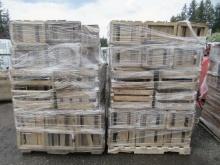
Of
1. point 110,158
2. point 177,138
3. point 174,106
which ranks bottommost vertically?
point 110,158

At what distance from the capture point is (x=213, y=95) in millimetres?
4887

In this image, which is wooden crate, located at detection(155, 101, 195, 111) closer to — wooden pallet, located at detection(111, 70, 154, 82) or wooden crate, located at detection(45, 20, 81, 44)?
wooden pallet, located at detection(111, 70, 154, 82)

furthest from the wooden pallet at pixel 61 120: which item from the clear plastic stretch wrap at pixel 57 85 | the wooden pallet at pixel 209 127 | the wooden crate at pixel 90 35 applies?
the wooden pallet at pixel 209 127

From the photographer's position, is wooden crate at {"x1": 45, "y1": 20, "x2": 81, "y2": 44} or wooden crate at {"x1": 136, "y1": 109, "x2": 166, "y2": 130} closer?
wooden crate at {"x1": 45, "y1": 20, "x2": 81, "y2": 44}

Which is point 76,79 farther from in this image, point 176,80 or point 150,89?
point 176,80

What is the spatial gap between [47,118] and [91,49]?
1.31 meters

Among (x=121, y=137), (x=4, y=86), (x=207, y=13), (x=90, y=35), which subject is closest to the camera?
(x=90, y=35)

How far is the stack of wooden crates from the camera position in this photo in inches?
137

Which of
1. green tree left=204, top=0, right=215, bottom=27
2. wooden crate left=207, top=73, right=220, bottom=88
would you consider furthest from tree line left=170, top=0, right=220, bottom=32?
wooden crate left=207, top=73, right=220, bottom=88

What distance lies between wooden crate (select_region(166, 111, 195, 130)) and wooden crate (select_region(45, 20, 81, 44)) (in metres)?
1.94

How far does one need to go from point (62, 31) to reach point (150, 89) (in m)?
1.63

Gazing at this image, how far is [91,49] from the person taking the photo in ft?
11.9

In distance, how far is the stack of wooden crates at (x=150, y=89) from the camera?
11.4 ft

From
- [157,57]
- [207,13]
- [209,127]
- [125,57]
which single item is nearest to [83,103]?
[125,57]
